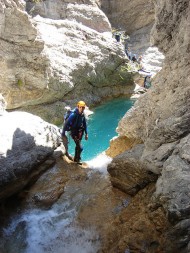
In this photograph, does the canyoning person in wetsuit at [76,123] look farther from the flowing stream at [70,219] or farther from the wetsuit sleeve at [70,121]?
the flowing stream at [70,219]

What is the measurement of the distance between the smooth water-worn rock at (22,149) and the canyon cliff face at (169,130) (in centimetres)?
238

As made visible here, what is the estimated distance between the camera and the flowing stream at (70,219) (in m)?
6.33

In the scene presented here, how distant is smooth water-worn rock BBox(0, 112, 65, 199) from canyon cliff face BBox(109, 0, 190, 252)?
2381 mm

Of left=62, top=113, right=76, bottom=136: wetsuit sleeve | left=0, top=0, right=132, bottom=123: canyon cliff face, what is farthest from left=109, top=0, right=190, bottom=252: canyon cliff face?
left=0, top=0, right=132, bottom=123: canyon cliff face

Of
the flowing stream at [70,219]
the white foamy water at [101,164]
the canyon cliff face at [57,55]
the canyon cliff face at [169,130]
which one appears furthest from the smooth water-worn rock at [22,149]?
the canyon cliff face at [57,55]

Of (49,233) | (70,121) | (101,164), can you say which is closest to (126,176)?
(49,233)

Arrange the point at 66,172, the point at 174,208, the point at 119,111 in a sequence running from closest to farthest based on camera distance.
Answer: the point at 174,208 → the point at 66,172 → the point at 119,111

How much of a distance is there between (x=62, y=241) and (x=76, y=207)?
3.59ft

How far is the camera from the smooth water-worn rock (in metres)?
7.16

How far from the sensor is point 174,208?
15.4ft

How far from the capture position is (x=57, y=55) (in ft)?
68.2

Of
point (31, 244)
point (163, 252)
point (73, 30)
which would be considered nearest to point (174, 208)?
point (163, 252)

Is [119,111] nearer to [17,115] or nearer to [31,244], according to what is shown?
[17,115]

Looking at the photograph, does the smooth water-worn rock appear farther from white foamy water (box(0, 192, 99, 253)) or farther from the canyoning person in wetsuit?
white foamy water (box(0, 192, 99, 253))
